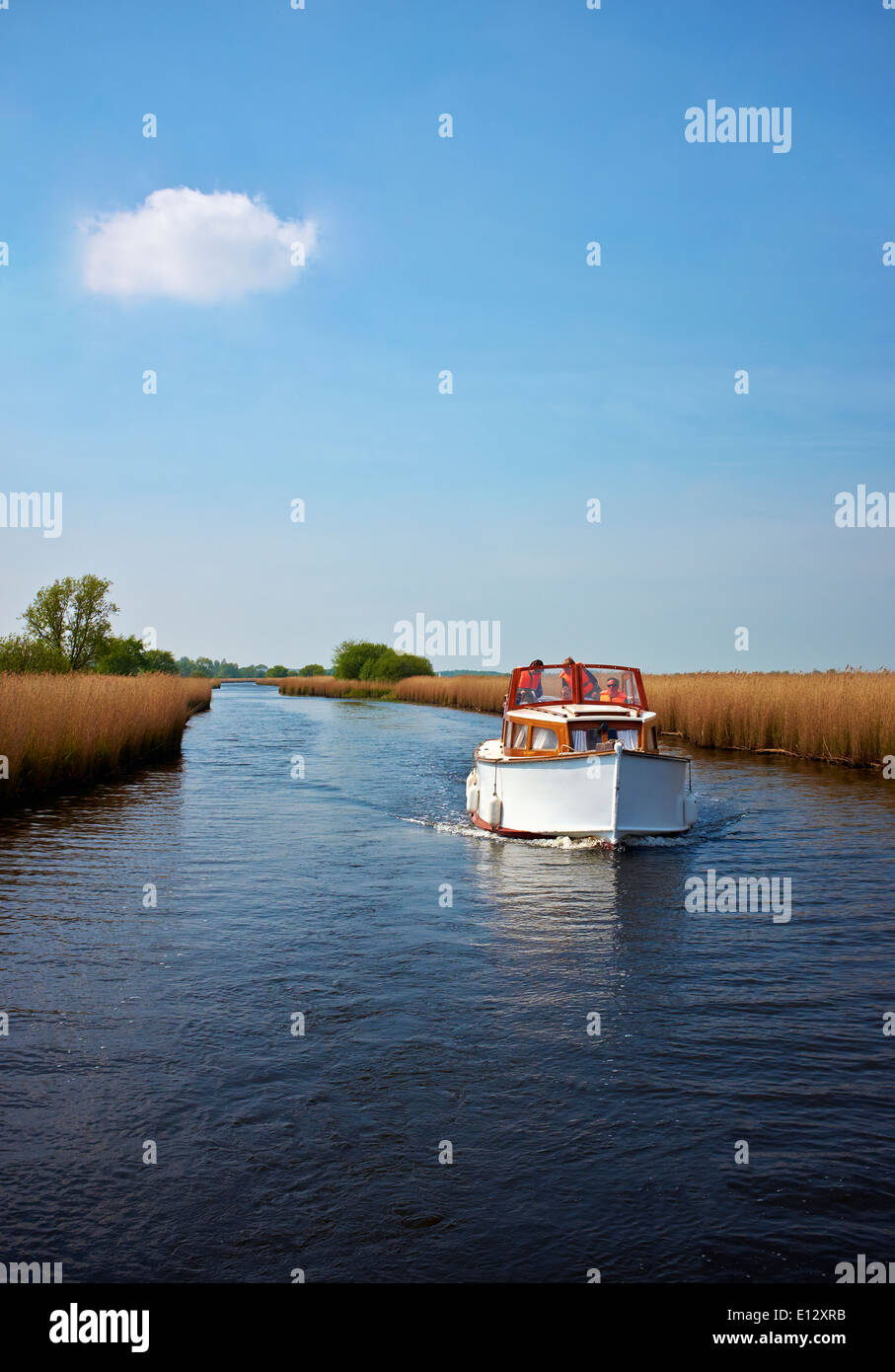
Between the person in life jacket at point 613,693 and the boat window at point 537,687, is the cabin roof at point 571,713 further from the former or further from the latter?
the boat window at point 537,687

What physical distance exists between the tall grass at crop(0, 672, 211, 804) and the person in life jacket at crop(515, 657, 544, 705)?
9302 millimetres

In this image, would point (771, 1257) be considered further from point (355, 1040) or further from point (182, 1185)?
point (355, 1040)

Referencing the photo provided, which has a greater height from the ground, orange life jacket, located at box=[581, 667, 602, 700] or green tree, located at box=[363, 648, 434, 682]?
green tree, located at box=[363, 648, 434, 682]

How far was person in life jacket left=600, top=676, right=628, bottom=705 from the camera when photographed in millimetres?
16891

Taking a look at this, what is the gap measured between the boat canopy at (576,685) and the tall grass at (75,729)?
364 inches

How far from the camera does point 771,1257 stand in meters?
4.14

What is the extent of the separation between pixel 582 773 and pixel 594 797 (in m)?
0.40

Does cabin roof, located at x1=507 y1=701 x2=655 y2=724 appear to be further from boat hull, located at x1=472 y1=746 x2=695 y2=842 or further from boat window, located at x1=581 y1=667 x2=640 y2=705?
boat hull, located at x1=472 y1=746 x2=695 y2=842

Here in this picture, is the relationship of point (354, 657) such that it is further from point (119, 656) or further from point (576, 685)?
point (576, 685)

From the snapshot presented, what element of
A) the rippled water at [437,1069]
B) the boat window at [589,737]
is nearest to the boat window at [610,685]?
the boat window at [589,737]

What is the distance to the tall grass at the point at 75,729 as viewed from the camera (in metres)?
18.1

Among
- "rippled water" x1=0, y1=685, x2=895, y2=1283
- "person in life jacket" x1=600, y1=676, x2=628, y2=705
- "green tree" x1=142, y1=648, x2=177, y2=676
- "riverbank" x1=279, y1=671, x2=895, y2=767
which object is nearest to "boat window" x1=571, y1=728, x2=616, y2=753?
"person in life jacket" x1=600, y1=676, x2=628, y2=705

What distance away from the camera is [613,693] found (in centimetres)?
1712
